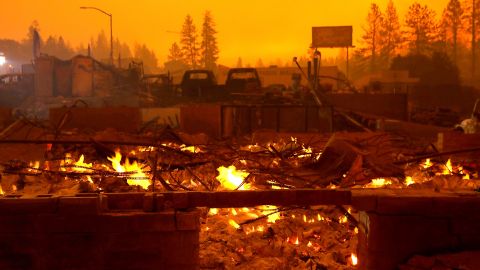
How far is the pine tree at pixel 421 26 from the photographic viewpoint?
6041cm

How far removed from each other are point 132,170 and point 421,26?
6075 centimetres

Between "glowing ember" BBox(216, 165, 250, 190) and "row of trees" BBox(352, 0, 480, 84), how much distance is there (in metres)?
55.2

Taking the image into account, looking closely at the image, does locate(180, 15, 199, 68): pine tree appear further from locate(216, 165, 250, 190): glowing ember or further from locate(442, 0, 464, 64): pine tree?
locate(216, 165, 250, 190): glowing ember

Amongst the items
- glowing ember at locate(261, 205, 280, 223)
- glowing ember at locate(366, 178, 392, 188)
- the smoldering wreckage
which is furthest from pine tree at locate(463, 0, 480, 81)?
glowing ember at locate(261, 205, 280, 223)

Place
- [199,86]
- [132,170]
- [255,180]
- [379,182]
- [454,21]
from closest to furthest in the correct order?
1. [255,180]
2. [379,182]
3. [132,170]
4. [199,86]
5. [454,21]

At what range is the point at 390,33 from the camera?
207ft

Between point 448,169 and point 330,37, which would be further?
point 330,37

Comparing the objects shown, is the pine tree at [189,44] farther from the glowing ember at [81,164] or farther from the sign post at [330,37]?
the glowing ember at [81,164]

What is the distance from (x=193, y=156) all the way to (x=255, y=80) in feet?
51.9

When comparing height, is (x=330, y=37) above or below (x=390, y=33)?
below

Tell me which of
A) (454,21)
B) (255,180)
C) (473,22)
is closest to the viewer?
(255,180)

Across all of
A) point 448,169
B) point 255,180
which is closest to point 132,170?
point 255,180

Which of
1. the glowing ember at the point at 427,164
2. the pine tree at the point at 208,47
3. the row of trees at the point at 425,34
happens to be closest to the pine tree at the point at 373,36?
the row of trees at the point at 425,34

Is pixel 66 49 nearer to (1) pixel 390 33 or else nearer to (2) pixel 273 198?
(1) pixel 390 33
